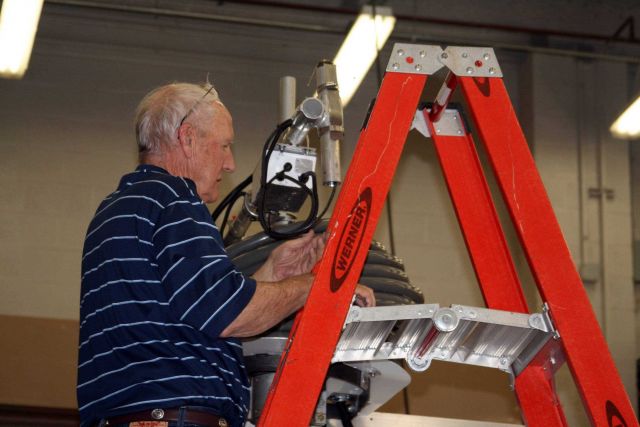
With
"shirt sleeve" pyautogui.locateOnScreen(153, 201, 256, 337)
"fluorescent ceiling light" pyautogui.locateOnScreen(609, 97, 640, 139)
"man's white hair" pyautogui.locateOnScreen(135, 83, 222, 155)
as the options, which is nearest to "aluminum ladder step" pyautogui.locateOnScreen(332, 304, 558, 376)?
"shirt sleeve" pyautogui.locateOnScreen(153, 201, 256, 337)

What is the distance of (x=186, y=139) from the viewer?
8.23ft

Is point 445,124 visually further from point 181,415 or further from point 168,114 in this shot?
point 181,415

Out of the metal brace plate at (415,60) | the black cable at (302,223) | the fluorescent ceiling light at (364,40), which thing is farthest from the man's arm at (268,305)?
the fluorescent ceiling light at (364,40)

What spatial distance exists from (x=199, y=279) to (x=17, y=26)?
384 centimetres

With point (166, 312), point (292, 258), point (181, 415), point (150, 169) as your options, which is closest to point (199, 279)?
point (166, 312)

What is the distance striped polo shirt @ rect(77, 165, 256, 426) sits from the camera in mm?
2039

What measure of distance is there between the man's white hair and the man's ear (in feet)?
0.04

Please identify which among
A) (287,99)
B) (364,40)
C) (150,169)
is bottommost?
(150,169)

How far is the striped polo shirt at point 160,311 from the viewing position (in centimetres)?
204

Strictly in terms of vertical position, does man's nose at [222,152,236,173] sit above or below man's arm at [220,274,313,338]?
above

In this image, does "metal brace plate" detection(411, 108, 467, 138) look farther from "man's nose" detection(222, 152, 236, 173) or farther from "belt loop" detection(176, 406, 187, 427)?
"belt loop" detection(176, 406, 187, 427)

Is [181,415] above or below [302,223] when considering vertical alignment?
Answer: below

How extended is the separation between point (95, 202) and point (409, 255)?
2.14m

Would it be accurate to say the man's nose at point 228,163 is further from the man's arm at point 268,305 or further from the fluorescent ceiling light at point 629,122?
the fluorescent ceiling light at point 629,122
